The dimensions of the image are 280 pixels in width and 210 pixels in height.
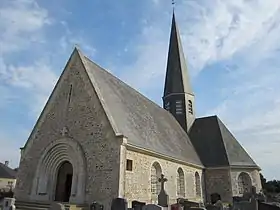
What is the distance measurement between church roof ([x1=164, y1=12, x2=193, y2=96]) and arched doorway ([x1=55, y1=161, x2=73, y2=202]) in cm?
1457

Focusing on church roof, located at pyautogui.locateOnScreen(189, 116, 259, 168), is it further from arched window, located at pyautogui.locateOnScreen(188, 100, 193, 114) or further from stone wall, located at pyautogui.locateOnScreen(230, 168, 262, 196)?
arched window, located at pyautogui.locateOnScreen(188, 100, 193, 114)

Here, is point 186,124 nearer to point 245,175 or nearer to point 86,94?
point 245,175

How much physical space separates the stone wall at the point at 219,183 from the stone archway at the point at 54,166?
10955mm

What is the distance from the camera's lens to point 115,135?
12539mm

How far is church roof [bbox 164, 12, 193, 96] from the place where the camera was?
2697 centimetres

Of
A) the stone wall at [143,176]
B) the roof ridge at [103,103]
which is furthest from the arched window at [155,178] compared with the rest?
the roof ridge at [103,103]

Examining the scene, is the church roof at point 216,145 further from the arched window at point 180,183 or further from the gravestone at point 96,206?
the gravestone at point 96,206

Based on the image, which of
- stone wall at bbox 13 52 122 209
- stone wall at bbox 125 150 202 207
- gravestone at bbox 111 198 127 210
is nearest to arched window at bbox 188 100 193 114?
stone wall at bbox 125 150 202 207

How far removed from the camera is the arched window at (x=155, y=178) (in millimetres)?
14488

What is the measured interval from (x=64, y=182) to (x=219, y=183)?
11591 mm

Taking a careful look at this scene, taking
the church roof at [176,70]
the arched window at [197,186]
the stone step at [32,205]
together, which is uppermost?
the church roof at [176,70]

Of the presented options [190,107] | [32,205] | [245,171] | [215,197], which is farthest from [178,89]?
[32,205]

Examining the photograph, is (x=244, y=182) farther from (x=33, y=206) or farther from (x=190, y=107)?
(x=33, y=206)

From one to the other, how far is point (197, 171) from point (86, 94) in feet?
33.7
